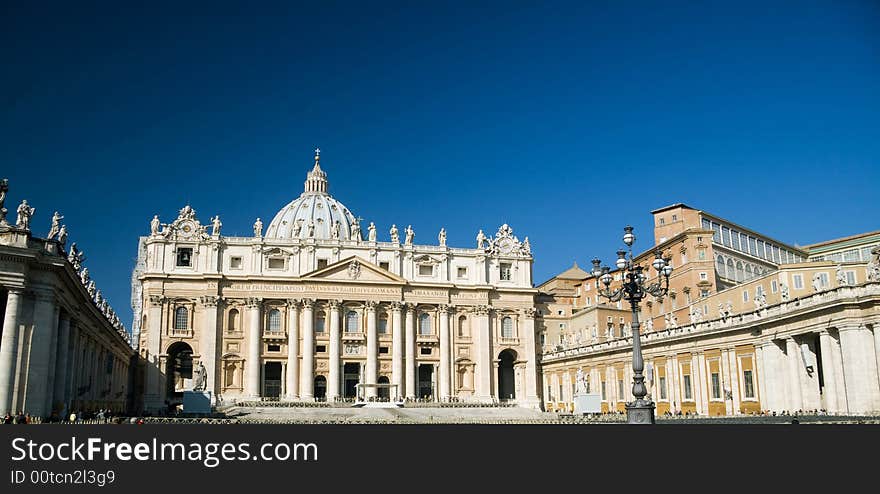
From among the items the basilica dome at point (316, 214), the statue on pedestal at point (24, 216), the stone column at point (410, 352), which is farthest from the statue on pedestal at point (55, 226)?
the basilica dome at point (316, 214)

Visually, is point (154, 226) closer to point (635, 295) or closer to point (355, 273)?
point (355, 273)

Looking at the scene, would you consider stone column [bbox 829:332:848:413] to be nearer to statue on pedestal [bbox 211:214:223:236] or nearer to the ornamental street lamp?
the ornamental street lamp

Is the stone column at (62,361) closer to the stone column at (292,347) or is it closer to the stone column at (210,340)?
the stone column at (210,340)

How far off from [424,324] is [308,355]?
13.0 meters

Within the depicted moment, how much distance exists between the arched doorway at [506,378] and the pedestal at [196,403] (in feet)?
134

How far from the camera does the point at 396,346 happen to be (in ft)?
269

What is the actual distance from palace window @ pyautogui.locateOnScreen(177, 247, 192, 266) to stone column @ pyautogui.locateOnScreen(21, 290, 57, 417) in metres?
49.5

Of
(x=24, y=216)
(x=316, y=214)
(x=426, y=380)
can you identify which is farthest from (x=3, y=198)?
(x=316, y=214)

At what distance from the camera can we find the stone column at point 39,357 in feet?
99.5

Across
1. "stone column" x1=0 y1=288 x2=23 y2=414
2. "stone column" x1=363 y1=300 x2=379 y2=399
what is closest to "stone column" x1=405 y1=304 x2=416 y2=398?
"stone column" x1=363 y1=300 x2=379 y2=399

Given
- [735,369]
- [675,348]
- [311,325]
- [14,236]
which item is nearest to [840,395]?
[735,369]

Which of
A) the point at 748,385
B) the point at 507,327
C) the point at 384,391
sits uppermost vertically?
the point at 507,327

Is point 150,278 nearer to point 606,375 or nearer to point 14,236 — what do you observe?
point 606,375

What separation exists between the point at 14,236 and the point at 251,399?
48669 millimetres
